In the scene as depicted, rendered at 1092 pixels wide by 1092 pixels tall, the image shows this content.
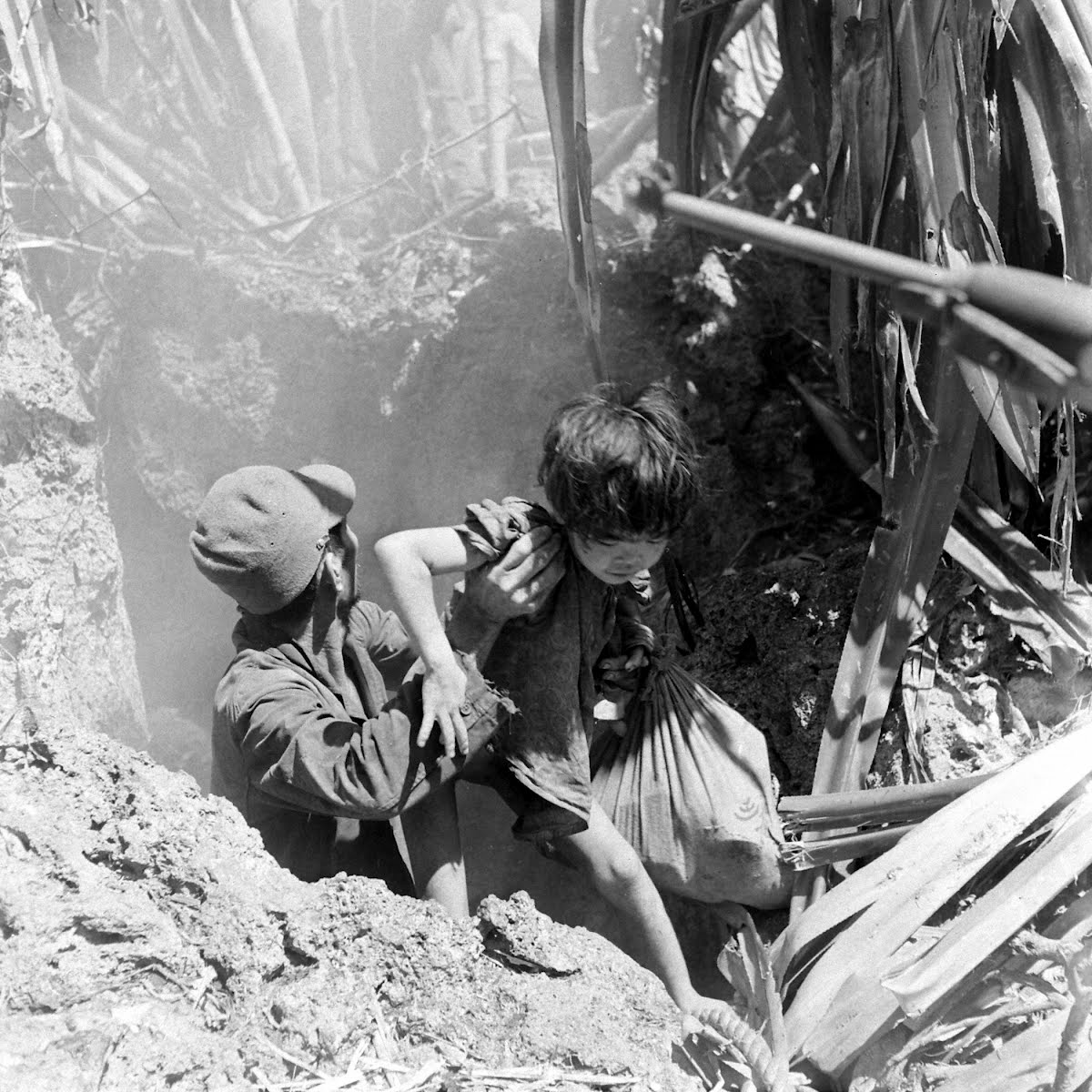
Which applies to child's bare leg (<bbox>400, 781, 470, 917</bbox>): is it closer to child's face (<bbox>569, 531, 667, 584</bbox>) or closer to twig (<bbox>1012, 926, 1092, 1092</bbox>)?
child's face (<bbox>569, 531, 667, 584</bbox>)

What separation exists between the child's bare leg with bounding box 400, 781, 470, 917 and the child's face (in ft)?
1.83

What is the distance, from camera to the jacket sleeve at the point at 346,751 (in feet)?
7.03

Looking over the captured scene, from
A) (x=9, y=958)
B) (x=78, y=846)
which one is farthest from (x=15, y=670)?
(x=9, y=958)

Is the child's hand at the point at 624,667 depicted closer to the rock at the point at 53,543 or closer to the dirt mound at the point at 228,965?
the dirt mound at the point at 228,965

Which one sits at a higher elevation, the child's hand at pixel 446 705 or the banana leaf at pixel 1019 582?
the child's hand at pixel 446 705

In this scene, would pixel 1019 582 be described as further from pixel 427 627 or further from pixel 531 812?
pixel 427 627

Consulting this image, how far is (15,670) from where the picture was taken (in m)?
2.66

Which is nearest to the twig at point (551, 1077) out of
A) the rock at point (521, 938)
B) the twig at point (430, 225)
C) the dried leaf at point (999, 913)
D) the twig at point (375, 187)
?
the rock at point (521, 938)

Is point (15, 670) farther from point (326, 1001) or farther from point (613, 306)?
point (613, 306)

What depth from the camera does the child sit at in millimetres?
2135

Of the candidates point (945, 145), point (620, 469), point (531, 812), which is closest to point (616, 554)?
point (620, 469)

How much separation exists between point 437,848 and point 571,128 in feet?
5.09

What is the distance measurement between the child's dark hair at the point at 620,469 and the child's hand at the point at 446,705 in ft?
1.21

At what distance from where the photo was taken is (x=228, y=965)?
6.12 ft
